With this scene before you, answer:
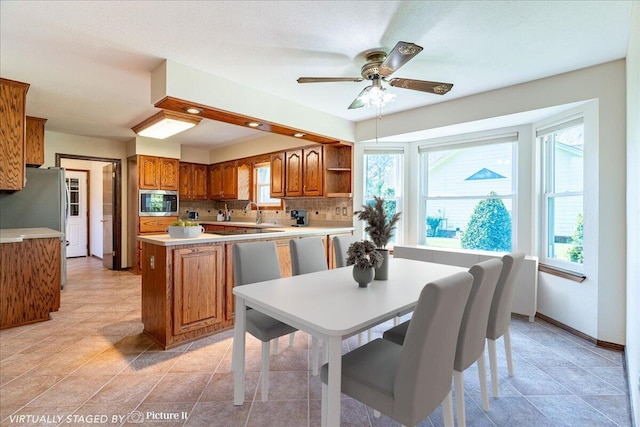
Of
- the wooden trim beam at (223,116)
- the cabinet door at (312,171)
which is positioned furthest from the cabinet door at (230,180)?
the wooden trim beam at (223,116)

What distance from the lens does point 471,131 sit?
3779 mm

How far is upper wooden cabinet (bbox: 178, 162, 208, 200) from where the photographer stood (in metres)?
6.25

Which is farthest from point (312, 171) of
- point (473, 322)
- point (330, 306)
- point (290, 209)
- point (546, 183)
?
point (473, 322)

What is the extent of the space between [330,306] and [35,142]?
4.76 metres

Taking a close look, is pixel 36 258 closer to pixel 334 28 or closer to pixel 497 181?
pixel 334 28

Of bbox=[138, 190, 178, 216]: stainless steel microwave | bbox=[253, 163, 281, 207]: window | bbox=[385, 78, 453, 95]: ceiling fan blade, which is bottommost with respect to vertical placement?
bbox=[138, 190, 178, 216]: stainless steel microwave

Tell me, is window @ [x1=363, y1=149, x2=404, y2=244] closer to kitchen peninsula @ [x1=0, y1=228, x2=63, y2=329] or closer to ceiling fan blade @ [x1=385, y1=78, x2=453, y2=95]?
ceiling fan blade @ [x1=385, y1=78, x2=453, y2=95]

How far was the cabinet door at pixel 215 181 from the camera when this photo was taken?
6.30 meters

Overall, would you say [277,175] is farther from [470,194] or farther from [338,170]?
[470,194]

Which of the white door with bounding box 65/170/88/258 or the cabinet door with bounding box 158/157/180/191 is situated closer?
the cabinet door with bounding box 158/157/180/191

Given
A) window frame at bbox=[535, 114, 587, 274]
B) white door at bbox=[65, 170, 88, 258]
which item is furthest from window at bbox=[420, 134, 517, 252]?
white door at bbox=[65, 170, 88, 258]

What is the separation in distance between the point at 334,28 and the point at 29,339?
3612mm

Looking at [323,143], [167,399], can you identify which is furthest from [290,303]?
[323,143]

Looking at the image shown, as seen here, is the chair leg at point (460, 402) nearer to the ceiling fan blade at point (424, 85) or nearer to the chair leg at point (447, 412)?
the chair leg at point (447, 412)
